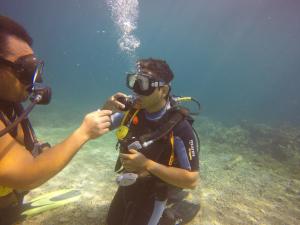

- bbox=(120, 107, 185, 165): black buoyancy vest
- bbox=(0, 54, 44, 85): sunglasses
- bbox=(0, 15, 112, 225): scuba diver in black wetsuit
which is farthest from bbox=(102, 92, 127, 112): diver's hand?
bbox=(0, 54, 44, 85): sunglasses

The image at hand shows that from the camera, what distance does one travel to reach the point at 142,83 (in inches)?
145

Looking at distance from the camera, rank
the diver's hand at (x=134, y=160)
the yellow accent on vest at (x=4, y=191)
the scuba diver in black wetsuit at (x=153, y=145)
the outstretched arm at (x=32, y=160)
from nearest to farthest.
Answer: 1. the outstretched arm at (x=32, y=160)
2. the yellow accent on vest at (x=4, y=191)
3. the diver's hand at (x=134, y=160)
4. the scuba diver in black wetsuit at (x=153, y=145)

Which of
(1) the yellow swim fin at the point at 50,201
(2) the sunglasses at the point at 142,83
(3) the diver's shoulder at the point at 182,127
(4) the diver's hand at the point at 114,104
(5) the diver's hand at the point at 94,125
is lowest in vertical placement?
(1) the yellow swim fin at the point at 50,201

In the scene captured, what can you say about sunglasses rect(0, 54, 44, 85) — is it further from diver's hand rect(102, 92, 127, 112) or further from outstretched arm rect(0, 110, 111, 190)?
diver's hand rect(102, 92, 127, 112)

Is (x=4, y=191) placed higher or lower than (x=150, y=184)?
higher

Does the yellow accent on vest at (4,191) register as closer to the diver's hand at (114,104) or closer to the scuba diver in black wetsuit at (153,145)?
the scuba diver in black wetsuit at (153,145)

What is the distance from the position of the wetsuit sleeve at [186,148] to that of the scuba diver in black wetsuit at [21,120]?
57.5 inches

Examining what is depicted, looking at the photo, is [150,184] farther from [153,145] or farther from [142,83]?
[142,83]

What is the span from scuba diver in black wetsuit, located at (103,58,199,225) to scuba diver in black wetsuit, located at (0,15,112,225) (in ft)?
3.62

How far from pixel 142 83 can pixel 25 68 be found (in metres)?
1.76

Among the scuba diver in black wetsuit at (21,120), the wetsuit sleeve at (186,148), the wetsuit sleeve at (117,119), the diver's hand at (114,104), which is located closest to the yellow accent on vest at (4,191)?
the scuba diver in black wetsuit at (21,120)

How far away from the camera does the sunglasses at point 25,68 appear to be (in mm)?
2201

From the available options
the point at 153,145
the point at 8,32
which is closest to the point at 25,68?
Answer: the point at 8,32

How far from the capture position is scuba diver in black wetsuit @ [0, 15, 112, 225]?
194 cm
